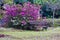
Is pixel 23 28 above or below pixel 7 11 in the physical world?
below

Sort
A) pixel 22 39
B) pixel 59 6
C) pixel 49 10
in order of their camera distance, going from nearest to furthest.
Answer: pixel 22 39
pixel 59 6
pixel 49 10

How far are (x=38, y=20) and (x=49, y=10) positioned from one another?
9162mm

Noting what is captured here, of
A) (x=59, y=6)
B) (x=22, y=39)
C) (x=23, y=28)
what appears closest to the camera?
(x=22, y=39)

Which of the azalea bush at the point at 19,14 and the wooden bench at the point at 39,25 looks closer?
the wooden bench at the point at 39,25

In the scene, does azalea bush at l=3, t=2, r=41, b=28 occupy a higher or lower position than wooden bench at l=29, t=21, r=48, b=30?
higher

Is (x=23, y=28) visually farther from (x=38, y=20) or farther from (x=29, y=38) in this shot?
(x=29, y=38)

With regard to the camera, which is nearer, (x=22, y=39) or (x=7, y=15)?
(x=22, y=39)

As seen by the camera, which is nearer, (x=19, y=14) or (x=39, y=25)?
(x=39, y=25)

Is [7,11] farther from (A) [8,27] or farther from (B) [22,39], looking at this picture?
(B) [22,39]

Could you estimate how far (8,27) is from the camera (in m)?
16.6

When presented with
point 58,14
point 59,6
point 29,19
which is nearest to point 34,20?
point 29,19

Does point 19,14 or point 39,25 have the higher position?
point 19,14

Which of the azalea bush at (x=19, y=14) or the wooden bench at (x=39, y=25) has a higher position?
the azalea bush at (x=19, y=14)

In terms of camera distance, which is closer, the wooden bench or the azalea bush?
the wooden bench
